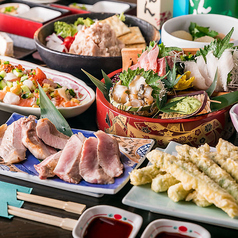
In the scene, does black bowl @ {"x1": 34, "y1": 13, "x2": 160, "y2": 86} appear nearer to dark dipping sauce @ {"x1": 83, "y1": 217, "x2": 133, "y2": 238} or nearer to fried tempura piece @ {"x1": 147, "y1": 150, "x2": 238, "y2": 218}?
fried tempura piece @ {"x1": 147, "y1": 150, "x2": 238, "y2": 218}

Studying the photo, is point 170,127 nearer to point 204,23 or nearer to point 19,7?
point 204,23

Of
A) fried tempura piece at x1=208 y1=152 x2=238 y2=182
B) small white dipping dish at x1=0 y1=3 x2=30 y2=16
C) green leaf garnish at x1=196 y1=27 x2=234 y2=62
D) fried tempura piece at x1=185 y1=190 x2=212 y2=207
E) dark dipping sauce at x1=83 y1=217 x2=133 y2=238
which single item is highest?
green leaf garnish at x1=196 y1=27 x2=234 y2=62

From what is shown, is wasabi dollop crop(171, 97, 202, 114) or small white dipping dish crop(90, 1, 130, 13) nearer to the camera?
wasabi dollop crop(171, 97, 202, 114)

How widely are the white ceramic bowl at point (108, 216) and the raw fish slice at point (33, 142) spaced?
54 cm

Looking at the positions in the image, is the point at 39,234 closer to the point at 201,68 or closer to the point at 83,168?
the point at 83,168

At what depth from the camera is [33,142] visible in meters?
1.94

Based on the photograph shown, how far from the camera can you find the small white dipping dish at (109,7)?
14.6 feet

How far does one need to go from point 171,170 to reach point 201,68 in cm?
92

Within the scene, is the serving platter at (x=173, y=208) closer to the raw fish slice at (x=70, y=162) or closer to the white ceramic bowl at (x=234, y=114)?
the raw fish slice at (x=70, y=162)

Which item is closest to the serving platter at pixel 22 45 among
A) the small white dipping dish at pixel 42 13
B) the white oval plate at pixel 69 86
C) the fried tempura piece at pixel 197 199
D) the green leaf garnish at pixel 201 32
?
the small white dipping dish at pixel 42 13

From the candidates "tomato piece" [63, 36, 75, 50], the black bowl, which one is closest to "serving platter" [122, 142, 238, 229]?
the black bowl

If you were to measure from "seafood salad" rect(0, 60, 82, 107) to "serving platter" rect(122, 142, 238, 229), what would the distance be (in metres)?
1.03

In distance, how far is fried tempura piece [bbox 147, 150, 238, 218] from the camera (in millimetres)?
1402

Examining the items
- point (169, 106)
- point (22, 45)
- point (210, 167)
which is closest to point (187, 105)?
point (169, 106)
